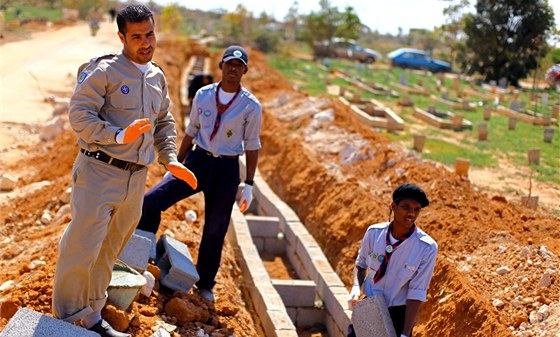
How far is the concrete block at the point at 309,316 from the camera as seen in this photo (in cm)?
737

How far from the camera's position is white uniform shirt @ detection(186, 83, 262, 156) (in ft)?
17.6

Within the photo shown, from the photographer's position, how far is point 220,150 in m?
5.35

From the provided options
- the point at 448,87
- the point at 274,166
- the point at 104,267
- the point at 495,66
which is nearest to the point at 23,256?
the point at 104,267

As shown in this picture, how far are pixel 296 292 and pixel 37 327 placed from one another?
4.07m

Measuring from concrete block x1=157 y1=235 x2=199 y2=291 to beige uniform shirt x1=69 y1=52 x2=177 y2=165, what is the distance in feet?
4.93

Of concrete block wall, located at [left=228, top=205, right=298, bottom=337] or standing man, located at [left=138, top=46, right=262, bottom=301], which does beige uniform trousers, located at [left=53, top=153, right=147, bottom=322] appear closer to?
standing man, located at [left=138, top=46, right=262, bottom=301]

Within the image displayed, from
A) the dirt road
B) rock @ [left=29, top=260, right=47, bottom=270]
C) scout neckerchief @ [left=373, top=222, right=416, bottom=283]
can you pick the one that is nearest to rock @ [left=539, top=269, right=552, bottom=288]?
scout neckerchief @ [left=373, top=222, right=416, bottom=283]

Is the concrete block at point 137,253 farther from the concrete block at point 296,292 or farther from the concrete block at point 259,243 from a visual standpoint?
the concrete block at point 259,243

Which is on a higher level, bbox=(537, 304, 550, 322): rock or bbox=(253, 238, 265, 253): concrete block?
bbox=(537, 304, 550, 322): rock

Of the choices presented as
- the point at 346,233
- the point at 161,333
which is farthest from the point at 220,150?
the point at 346,233

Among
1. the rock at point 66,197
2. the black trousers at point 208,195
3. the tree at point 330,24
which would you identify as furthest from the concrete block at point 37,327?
the tree at point 330,24

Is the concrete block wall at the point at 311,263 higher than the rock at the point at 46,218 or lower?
lower

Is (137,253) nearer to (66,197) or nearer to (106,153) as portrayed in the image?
(106,153)

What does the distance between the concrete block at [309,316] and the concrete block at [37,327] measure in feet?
13.2
